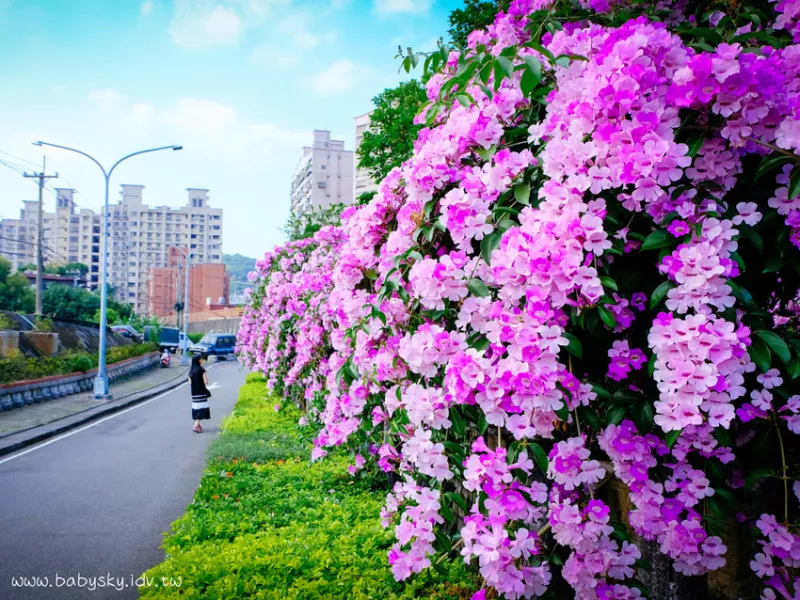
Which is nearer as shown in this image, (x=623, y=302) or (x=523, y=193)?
(x=623, y=302)

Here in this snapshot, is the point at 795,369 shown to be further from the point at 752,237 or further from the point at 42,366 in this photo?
the point at 42,366

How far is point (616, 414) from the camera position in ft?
6.25

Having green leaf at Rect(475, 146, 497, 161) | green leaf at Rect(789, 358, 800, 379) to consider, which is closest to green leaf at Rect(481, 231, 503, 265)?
green leaf at Rect(475, 146, 497, 161)

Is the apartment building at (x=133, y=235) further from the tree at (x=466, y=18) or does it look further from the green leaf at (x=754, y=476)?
the green leaf at (x=754, y=476)

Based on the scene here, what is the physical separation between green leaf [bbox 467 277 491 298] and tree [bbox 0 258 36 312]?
4625 centimetres

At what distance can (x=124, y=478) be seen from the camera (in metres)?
7.70

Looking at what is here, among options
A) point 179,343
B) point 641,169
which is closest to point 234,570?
point 641,169

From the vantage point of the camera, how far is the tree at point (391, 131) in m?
12.1

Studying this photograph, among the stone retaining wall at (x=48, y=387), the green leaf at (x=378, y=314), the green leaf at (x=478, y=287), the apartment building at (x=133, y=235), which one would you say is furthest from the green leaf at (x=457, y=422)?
the apartment building at (x=133, y=235)

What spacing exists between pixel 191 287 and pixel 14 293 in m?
48.0

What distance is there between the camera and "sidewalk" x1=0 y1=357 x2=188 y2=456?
10.4m

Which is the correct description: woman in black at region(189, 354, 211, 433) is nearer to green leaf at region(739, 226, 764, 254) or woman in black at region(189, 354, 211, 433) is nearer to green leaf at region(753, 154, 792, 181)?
green leaf at region(739, 226, 764, 254)

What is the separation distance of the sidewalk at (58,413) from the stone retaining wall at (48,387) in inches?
7.8

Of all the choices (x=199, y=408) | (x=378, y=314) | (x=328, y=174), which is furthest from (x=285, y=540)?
(x=328, y=174)
